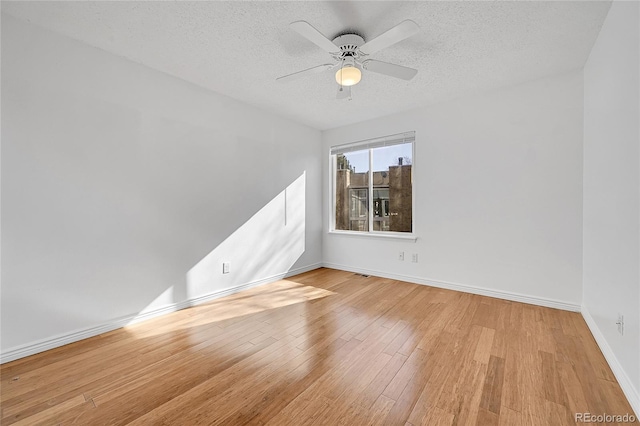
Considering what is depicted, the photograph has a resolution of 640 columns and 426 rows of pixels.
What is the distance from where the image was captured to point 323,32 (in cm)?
205

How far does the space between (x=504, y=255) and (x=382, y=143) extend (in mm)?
2139

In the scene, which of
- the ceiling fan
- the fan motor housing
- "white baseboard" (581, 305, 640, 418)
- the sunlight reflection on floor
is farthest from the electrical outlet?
the fan motor housing

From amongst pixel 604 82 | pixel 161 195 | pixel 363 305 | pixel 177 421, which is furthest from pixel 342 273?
pixel 604 82

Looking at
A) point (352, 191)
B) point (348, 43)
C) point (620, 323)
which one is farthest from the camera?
point (352, 191)

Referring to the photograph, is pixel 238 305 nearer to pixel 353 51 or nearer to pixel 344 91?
pixel 344 91

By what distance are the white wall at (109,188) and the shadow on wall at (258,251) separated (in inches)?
0.7

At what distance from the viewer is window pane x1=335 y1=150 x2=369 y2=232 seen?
4348 millimetres

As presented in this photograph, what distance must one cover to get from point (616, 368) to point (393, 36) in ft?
8.25

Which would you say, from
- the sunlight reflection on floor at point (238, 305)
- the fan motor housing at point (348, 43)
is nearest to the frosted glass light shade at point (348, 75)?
the fan motor housing at point (348, 43)

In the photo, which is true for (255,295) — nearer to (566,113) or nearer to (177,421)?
(177,421)

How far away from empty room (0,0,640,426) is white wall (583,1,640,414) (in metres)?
0.02

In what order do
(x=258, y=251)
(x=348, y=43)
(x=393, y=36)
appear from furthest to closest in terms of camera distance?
1. (x=258, y=251)
2. (x=348, y=43)
3. (x=393, y=36)

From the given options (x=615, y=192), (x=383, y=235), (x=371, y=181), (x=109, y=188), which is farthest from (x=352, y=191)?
(x=109, y=188)

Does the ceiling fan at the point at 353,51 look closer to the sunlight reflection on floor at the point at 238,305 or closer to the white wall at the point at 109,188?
the white wall at the point at 109,188
